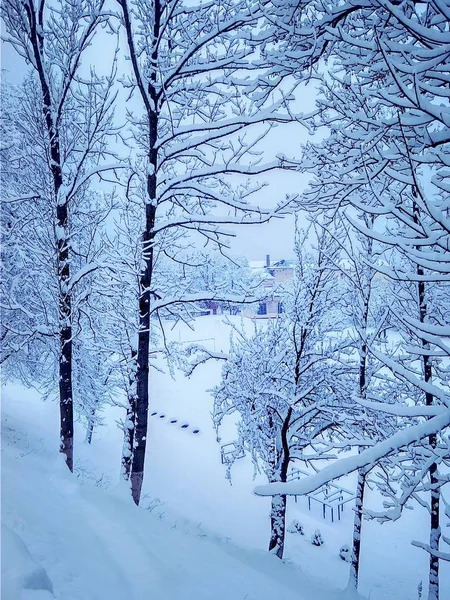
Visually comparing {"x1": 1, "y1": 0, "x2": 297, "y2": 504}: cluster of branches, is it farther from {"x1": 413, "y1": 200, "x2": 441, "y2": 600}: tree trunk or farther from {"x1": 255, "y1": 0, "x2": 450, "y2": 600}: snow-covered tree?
{"x1": 413, "y1": 200, "x2": 441, "y2": 600}: tree trunk

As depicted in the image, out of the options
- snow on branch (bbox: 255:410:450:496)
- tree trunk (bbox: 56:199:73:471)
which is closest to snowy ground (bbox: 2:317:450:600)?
tree trunk (bbox: 56:199:73:471)

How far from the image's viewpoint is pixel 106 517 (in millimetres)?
3832

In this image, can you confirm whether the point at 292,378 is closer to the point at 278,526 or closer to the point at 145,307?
the point at 278,526

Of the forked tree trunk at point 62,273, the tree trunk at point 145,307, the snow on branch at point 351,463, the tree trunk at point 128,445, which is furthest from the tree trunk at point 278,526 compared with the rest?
the snow on branch at point 351,463

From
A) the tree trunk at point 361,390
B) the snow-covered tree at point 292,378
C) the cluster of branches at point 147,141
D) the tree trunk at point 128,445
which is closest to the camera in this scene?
the cluster of branches at point 147,141

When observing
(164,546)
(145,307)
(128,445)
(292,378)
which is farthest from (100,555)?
(292,378)

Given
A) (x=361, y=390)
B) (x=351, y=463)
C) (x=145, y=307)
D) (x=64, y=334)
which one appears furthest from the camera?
(x=361, y=390)

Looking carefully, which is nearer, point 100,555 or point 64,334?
point 100,555

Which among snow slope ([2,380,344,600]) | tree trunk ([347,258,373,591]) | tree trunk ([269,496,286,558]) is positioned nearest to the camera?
snow slope ([2,380,344,600])

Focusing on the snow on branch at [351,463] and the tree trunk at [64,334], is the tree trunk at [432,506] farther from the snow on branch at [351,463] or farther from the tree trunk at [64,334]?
the tree trunk at [64,334]

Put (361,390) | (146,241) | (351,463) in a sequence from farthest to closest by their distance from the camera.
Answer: (361,390), (146,241), (351,463)

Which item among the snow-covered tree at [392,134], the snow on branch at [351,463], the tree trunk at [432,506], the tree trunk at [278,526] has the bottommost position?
the tree trunk at [278,526]

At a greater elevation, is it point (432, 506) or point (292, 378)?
point (292, 378)

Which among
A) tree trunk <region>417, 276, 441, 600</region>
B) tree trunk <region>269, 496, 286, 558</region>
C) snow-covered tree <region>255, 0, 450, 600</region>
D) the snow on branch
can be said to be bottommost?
tree trunk <region>269, 496, 286, 558</region>
